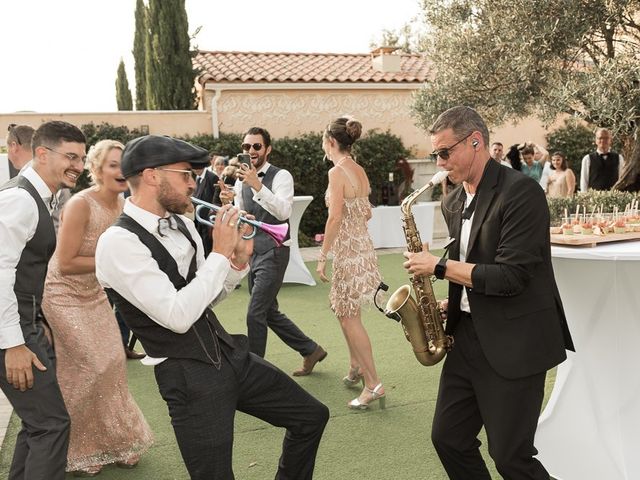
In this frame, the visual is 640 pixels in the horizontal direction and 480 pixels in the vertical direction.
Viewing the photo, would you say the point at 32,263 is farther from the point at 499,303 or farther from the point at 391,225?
the point at 391,225

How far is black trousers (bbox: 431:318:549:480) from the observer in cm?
289

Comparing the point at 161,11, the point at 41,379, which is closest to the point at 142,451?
the point at 41,379

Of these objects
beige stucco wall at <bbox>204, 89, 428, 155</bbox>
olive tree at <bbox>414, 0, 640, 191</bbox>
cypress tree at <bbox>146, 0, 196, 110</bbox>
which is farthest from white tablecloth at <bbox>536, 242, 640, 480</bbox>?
cypress tree at <bbox>146, 0, 196, 110</bbox>

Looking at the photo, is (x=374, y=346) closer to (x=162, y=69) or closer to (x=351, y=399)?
(x=351, y=399)

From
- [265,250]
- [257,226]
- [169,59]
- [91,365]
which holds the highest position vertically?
[169,59]

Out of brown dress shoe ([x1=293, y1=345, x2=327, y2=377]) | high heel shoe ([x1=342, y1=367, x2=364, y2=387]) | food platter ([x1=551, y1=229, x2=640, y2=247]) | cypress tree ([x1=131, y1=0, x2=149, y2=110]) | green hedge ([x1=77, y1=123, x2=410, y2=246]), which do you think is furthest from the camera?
cypress tree ([x1=131, y1=0, x2=149, y2=110])

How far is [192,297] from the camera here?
252 cm

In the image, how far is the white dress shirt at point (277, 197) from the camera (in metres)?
5.55

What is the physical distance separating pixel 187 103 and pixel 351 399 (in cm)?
1541

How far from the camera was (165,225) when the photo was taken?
2.69m

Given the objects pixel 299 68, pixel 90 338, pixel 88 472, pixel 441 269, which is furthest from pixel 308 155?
pixel 441 269

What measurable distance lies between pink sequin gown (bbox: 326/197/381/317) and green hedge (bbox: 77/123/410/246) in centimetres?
1138

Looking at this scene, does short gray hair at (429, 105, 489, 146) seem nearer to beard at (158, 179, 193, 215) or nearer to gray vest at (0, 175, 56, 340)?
beard at (158, 179, 193, 215)

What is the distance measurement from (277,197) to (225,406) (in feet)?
10.1
